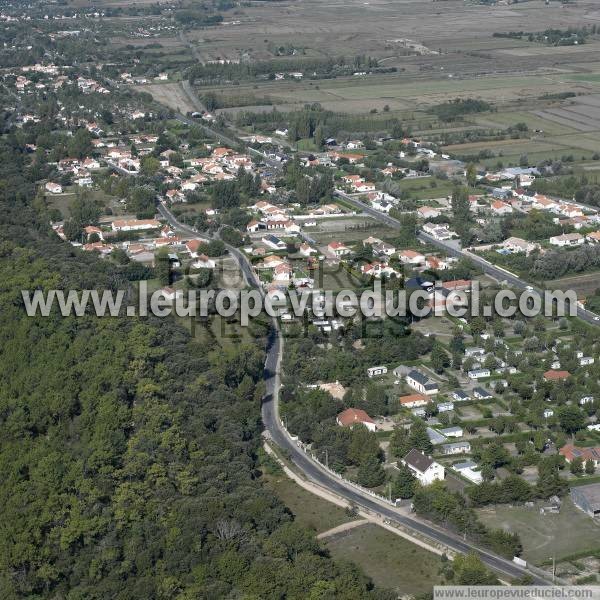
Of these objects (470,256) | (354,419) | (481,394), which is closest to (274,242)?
(470,256)

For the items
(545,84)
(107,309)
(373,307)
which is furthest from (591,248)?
(545,84)

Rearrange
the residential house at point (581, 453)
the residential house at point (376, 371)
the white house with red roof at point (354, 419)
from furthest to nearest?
1. the residential house at point (376, 371)
2. the white house with red roof at point (354, 419)
3. the residential house at point (581, 453)

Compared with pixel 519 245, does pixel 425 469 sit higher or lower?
lower

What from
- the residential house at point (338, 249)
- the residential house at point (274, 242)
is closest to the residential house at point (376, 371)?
Answer: the residential house at point (338, 249)

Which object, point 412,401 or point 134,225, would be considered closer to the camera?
point 412,401

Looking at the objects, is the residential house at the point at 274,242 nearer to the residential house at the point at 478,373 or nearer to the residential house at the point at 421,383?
the residential house at the point at 421,383

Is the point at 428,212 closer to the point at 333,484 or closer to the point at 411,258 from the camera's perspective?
the point at 411,258

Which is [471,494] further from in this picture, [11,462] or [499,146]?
[499,146]
